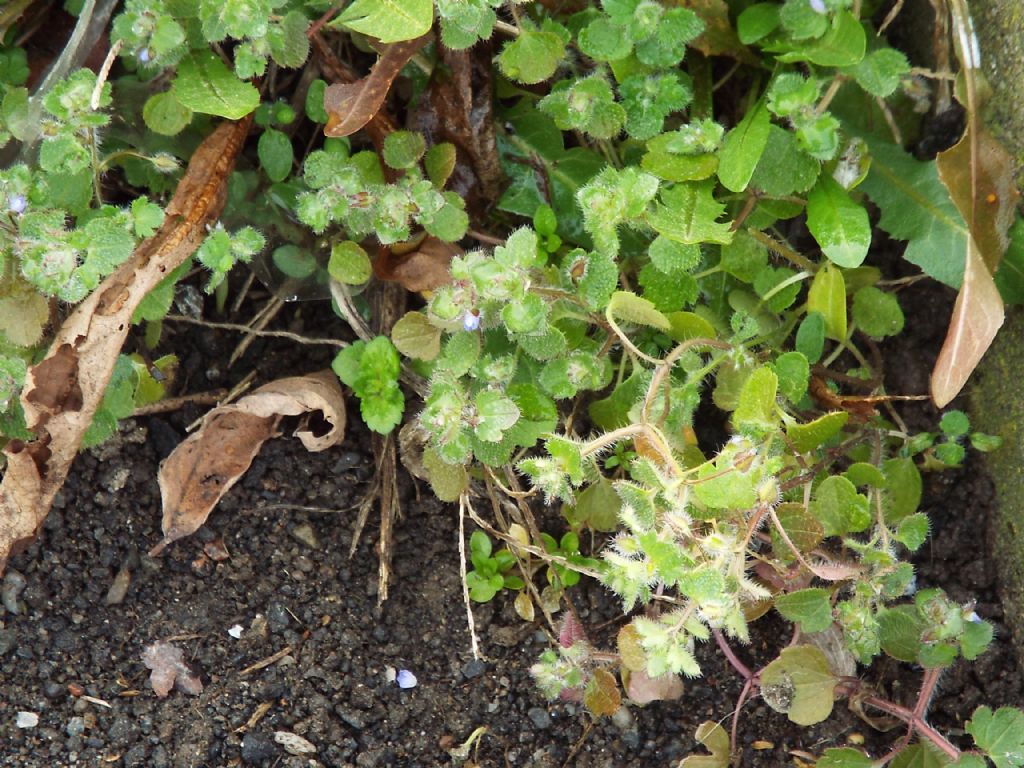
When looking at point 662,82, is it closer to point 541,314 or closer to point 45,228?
point 541,314

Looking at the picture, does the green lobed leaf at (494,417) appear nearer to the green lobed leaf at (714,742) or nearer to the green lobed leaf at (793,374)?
the green lobed leaf at (793,374)

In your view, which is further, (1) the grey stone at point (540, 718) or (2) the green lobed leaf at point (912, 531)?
(1) the grey stone at point (540, 718)

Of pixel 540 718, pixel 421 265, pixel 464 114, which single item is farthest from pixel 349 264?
pixel 540 718

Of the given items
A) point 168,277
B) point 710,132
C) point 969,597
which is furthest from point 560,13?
point 969,597

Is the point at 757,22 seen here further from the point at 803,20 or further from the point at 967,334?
the point at 967,334

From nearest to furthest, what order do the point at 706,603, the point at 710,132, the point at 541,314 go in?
1. the point at 706,603
2. the point at 541,314
3. the point at 710,132

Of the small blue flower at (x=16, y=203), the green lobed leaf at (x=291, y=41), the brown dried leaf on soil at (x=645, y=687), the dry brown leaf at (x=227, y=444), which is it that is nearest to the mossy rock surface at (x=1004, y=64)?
the brown dried leaf on soil at (x=645, y=687)
